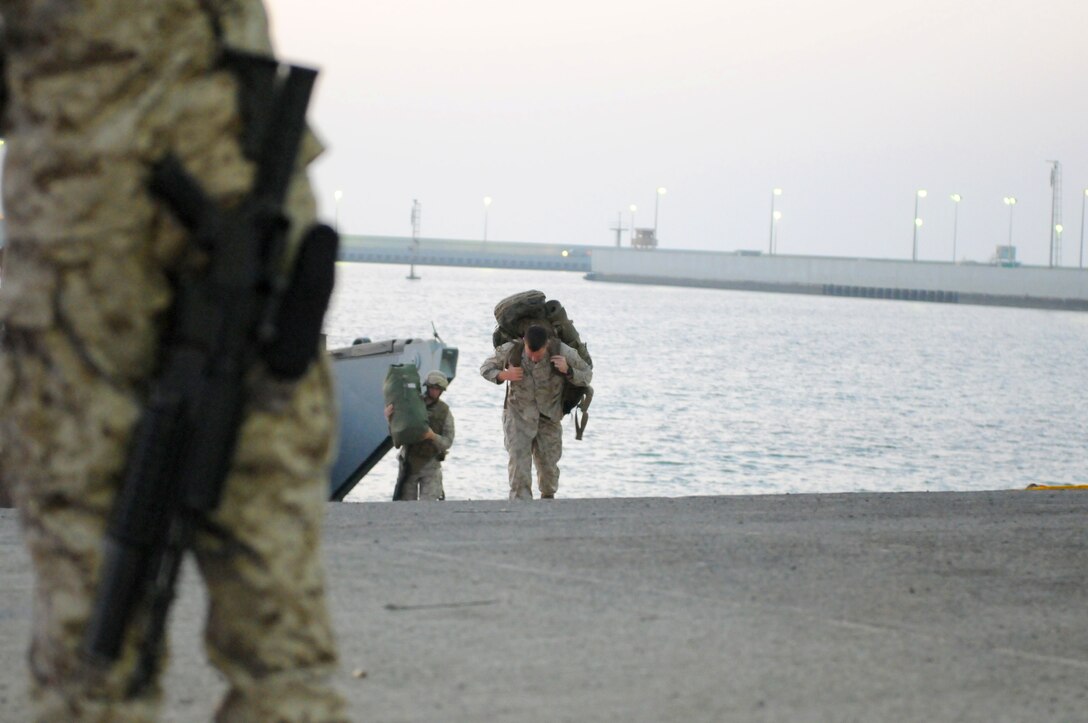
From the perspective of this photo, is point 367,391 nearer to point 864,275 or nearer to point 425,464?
point 425,464

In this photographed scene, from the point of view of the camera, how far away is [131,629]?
9.21 ft

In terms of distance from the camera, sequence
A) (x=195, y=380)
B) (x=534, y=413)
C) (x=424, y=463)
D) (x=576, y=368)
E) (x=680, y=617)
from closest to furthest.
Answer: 1. (x=195, y=380)
2. (x=680, y=617)
3. (x=576, y=368)
4. (x=534, y=413)
5. (x=424, y=463)

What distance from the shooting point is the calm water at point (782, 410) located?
109ft

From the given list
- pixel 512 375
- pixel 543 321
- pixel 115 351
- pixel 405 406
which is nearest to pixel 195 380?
pixel 115 351

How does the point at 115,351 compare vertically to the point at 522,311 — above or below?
above

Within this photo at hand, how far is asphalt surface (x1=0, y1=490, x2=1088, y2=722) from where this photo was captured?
16.2ft

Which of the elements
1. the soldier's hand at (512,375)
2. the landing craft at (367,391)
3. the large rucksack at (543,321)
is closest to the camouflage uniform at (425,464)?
the large rucksack at (543,321)

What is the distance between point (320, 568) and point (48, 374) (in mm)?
567

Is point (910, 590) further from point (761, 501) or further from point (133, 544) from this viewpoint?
point (133, 544)

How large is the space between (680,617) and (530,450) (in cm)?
756

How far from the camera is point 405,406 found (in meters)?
15.0

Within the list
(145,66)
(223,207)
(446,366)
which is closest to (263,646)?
(223,207)

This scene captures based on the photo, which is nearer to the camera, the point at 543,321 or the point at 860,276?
the point at 543,321

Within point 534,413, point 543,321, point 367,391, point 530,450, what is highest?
point 543,321
